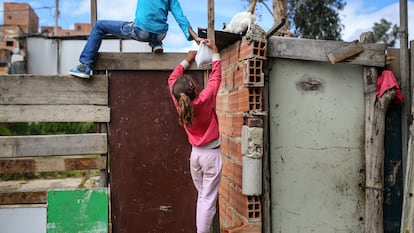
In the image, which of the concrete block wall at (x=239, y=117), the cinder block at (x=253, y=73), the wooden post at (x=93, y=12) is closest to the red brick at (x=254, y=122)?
the concrete block wall at (x=239, y=117)

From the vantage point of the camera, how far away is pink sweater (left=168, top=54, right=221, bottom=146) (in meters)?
3.72

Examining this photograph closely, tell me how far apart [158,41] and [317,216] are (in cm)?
269

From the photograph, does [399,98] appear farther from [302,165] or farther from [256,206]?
[256,206]

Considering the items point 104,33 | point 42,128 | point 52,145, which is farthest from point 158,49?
point 42,128

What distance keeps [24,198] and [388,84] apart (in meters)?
4.36

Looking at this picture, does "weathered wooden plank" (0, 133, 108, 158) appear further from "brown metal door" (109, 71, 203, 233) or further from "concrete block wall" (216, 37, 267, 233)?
"concrete block wall" (216, 37, 267, 233)

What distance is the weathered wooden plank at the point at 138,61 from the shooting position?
4.43m

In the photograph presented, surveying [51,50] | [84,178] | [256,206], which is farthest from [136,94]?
[51,50]

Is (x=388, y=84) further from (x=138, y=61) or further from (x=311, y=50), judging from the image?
(x=138, y=61)

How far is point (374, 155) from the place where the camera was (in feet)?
13.8

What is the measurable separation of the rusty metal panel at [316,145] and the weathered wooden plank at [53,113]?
198 centimetres

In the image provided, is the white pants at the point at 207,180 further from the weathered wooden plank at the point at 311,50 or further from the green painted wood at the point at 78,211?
the weathered wooden plank at the point at 311,50

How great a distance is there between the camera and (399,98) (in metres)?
4.18

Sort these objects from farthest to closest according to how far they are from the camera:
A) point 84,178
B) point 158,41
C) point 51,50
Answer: point 51,50 → point 84,178 → point 158,41
